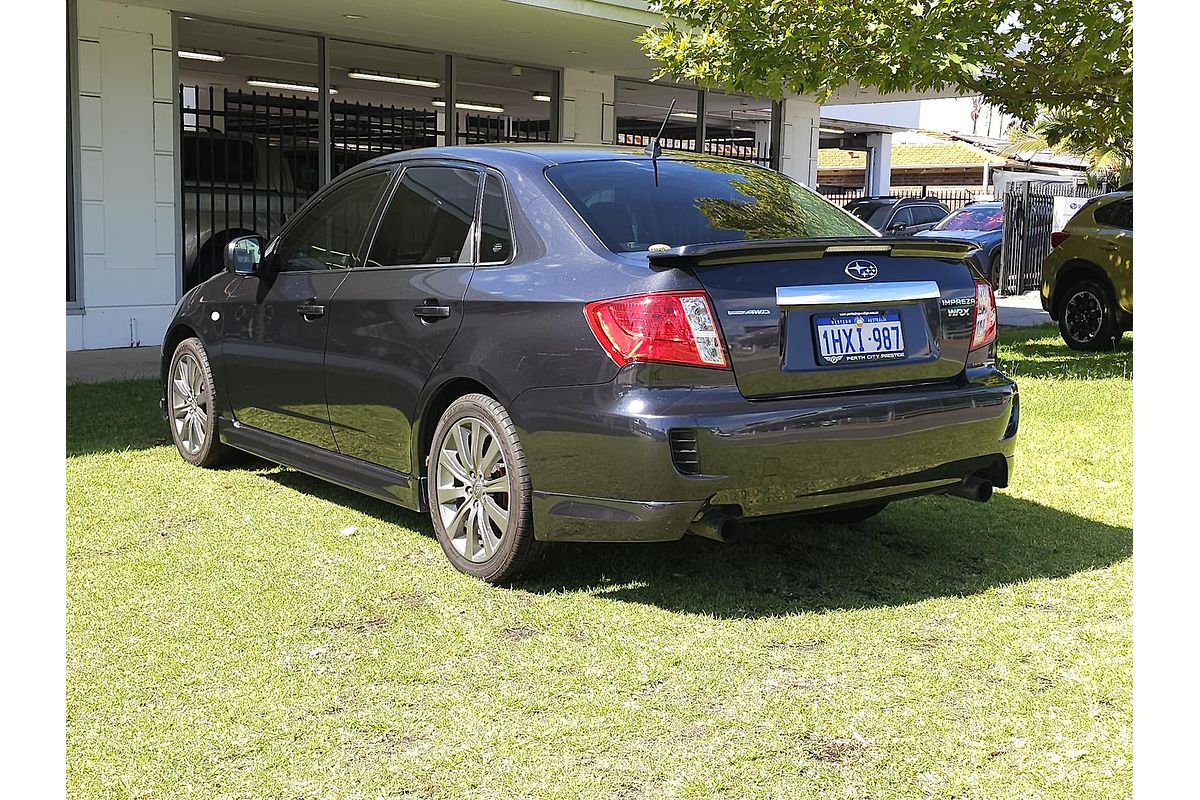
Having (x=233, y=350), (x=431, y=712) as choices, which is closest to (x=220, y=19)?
(x=233, y=350)

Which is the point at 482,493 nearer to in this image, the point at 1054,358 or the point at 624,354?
the point at 624,354

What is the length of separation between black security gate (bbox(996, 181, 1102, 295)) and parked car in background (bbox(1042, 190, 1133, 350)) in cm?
735

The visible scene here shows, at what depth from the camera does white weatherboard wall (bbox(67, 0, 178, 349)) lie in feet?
40.5

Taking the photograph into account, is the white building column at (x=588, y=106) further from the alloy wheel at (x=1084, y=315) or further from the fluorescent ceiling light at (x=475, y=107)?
the alloy wheel at (x=1084, y=315)

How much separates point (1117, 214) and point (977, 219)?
9.88 meters

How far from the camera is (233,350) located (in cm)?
648

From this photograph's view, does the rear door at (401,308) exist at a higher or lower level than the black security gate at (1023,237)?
lower

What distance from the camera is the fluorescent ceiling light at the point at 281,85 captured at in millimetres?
14633

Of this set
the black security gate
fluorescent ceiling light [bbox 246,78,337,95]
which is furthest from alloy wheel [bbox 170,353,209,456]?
the black security gate

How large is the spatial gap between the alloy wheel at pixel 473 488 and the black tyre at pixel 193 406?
2165mm

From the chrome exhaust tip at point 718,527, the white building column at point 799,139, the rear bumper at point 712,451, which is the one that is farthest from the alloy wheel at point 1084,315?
the chrome exhaust tip at point 718,527

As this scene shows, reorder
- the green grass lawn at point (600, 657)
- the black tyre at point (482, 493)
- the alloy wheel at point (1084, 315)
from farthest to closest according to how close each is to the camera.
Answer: the alloy wheel at point (1084, 315)
the black tyre at point (482, 493)
the green grass lawn at point (600, 657)

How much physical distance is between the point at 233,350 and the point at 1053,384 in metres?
6.98

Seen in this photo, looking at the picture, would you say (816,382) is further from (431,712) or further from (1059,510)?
(1059,510)
